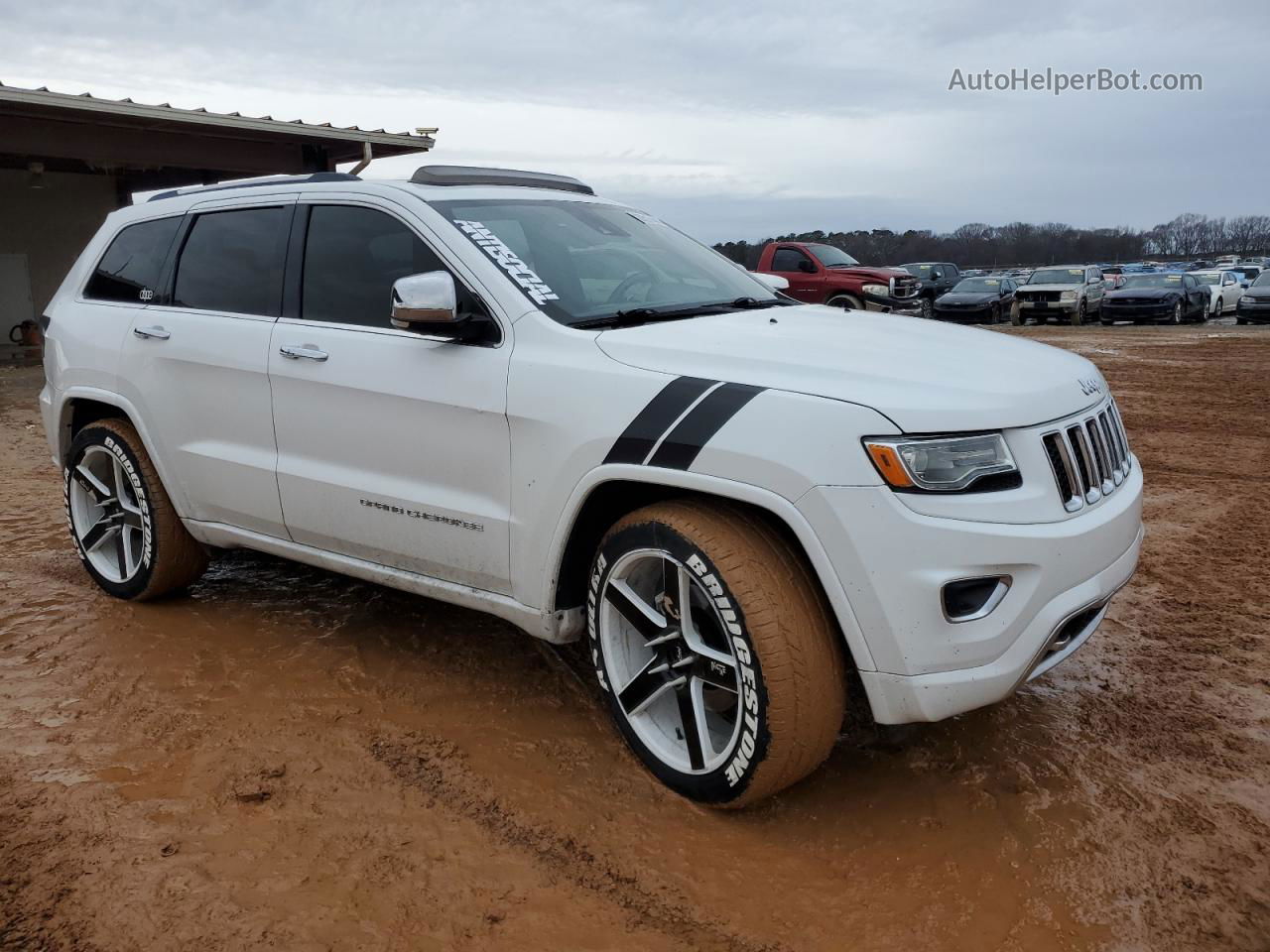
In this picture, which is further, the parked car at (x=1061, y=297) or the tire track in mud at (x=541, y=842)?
the parked car at (x=1061, y=297)

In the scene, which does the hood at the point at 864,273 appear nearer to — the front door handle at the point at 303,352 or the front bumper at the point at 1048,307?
the front bumper at the point at 1048,307

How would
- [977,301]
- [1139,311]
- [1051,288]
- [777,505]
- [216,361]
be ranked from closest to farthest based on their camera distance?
[777,505], [216,361], [1139,311], [977,301], [1051,288]

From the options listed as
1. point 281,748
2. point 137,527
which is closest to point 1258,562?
point 281,748

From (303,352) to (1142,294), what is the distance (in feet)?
82.7

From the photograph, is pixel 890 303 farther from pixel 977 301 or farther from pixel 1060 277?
pixel 1060 277

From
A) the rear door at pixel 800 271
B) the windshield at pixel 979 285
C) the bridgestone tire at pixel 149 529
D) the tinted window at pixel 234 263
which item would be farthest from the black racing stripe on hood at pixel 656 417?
the windshield at pixel 979 285

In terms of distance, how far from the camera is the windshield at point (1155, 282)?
996 inches

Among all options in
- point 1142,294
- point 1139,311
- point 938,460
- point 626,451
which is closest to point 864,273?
point 1139,311

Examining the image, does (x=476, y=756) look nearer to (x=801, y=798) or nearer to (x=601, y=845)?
(x=601, y=845)

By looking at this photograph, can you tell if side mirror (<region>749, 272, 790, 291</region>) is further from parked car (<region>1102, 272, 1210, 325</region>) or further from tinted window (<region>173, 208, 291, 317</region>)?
parked car (<region>1102, 272, 1210, 325</region>)

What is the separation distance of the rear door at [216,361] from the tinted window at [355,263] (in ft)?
0.63

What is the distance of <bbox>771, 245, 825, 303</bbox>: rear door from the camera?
19.5m

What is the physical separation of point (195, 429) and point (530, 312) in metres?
1.75

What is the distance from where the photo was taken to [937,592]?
251cm
